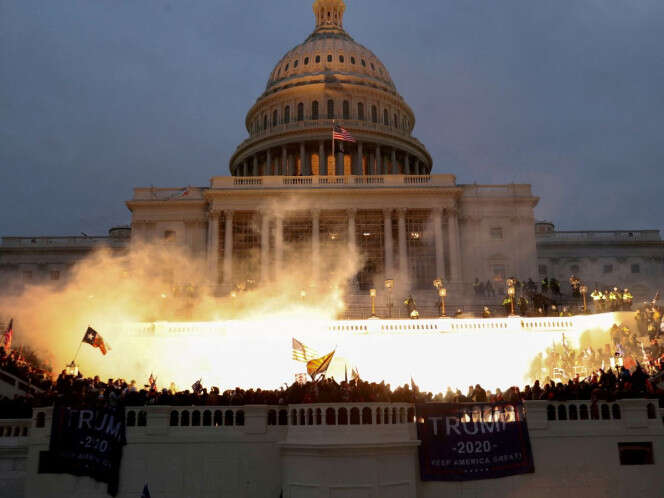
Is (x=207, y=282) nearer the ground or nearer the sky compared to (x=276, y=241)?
nearer the ground

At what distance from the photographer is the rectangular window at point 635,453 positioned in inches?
786

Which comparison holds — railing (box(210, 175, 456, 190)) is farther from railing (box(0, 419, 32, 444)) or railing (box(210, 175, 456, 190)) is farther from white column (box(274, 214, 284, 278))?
railing (box(0, 419, 32, 444))

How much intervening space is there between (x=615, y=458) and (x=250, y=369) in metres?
18.0

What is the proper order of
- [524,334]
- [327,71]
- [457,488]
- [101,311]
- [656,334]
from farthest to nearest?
[327,71], [101,311], [524,334], [656,334], [457,488]

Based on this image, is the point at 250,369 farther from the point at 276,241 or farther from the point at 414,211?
the point at 414,211

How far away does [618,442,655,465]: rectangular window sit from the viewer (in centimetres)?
1995

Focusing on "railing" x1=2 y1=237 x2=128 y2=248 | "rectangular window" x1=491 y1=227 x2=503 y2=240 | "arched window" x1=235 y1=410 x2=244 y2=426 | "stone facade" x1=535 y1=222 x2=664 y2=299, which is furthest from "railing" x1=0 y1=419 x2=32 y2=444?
"stone facade" x1=535 y1=222 x2=664 y2=299

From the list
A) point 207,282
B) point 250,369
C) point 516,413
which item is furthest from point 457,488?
point 207,282

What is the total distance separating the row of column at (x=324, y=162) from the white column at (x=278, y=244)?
1836 cm

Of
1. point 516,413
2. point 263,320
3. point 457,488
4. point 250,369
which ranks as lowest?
point 457,488

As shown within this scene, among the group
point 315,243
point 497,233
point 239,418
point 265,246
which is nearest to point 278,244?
point 265,246

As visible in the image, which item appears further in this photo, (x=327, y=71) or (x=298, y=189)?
(x=327, y=71)

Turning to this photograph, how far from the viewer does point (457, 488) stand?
19.7m

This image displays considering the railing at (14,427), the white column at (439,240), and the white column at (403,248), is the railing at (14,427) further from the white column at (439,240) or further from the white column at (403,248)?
the white column at (439,240)
